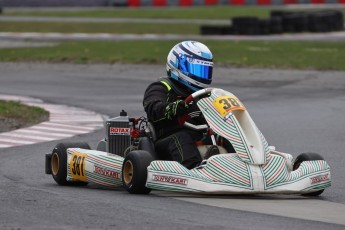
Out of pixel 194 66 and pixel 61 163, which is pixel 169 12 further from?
pixel 194 66

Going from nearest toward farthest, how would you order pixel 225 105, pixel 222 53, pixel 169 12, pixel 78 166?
pixel 225 105 < pixel 78 166 < pixel 222 53 < pixel 169 12

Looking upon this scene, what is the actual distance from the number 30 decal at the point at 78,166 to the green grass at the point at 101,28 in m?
24.9

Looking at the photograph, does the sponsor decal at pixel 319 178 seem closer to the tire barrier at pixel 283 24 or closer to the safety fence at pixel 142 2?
the tire barrier at pixel 283 24

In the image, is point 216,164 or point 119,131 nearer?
point 216,164

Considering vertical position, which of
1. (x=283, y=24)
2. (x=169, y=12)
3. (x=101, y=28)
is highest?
(x=283, y=24)

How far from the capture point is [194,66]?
28.1 ft

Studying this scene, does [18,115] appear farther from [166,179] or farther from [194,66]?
[166,179]

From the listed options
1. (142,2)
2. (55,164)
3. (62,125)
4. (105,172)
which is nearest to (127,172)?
(105,172)

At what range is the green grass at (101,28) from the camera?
1363 inches

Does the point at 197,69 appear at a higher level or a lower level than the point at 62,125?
higher

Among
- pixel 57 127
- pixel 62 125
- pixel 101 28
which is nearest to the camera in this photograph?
pixel 57 127

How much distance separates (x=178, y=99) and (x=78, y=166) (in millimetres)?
1007

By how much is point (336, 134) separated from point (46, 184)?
507 cm

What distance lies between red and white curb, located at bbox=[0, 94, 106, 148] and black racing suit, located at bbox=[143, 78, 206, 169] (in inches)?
143
